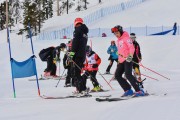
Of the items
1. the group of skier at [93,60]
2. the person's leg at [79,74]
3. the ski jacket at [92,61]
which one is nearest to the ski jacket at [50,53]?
the ski jacket at [92,61]

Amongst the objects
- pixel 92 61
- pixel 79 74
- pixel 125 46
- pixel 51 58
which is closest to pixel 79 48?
pixel 79 74

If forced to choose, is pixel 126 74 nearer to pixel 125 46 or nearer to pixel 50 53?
pixel 125 46

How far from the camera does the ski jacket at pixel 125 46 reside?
9.07 metres

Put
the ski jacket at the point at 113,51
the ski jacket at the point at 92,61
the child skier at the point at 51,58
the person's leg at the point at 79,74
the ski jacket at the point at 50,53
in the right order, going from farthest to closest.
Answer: the ski jacket at the point at 113,51 < the child skier at the point at 51,58 < the ski jacket at the point at 50,53 < the ski jacket at the point at 92,61 < the person's leg at the point at 79,74

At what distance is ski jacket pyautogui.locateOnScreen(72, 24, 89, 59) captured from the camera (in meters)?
9.87

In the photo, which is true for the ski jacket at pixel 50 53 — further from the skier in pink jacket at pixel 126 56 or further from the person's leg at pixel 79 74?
the skier in pink jacket at pixel 126 56

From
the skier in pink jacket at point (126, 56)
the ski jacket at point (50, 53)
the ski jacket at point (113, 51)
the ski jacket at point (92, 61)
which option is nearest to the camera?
the skier in pink jacket at point (126, 56)

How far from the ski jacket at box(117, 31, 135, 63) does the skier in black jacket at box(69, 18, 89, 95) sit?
112cm

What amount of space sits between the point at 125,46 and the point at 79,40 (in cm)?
132

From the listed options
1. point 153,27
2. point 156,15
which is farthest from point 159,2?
point 153,27

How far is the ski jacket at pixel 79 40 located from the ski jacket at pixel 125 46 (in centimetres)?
111

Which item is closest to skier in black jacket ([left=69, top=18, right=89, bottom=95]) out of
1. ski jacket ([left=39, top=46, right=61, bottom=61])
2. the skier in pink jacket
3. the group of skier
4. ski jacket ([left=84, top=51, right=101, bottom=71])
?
the group of skier

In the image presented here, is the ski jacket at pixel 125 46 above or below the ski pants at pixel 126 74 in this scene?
above

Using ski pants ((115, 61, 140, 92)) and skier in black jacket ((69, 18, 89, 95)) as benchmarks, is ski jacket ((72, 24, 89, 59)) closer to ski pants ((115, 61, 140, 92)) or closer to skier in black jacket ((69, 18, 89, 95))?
skier in black jacket ((69, 18, 89, 95))
